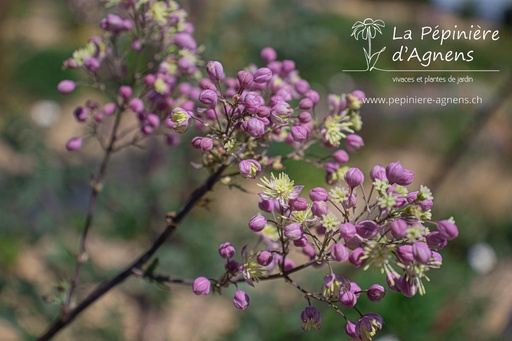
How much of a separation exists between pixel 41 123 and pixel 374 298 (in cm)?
406

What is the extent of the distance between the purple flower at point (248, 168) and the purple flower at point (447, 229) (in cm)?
29

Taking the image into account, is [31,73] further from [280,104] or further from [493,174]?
[280,104]

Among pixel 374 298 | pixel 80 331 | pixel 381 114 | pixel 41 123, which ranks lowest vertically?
pixel 381 114

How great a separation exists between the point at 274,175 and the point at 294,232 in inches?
5.2

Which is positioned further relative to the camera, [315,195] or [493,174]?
[493,174]

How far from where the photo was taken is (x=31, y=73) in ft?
34.0

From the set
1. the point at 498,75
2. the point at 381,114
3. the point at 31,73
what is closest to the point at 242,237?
the point at 498,75

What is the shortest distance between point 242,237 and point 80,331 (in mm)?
1023

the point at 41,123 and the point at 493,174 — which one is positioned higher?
the point at 41,123

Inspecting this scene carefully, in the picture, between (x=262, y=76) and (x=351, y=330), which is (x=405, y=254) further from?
(x=262, y=76)

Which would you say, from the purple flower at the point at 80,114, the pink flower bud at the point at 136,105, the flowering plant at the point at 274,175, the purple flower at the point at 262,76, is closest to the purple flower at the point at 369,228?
the flowering plant at the point at 274,175

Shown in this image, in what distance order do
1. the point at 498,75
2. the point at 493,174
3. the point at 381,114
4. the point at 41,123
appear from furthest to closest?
1. the point at 381,114
2. the point at 493,174
3. the point at 41,123
4. the point at 498,75

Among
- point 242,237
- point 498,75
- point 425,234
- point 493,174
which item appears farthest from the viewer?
point 493,174

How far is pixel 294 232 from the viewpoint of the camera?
2.66 feet
